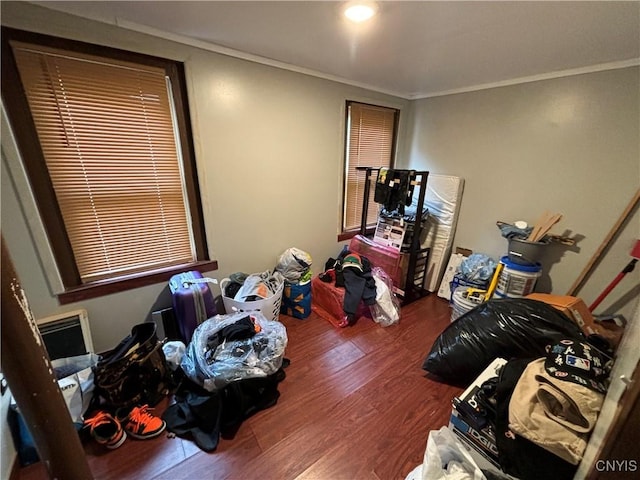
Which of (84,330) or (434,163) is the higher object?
(434,163)

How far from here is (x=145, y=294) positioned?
74.1 inches

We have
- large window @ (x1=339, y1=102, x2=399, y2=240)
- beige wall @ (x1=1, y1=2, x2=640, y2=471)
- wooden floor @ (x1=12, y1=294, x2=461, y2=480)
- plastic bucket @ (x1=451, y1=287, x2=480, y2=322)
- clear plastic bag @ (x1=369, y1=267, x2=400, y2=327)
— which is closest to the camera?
wooden floor @ (x1=12, y1=294, x2=461, y2=480)

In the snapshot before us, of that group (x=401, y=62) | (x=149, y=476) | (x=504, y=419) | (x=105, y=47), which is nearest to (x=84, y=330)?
(x=149, y=476)

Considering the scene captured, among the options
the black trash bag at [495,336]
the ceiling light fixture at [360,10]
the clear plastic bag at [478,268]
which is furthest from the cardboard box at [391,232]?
the ceiling light fixture at [360,10]

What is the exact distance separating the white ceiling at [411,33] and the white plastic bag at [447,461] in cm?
196

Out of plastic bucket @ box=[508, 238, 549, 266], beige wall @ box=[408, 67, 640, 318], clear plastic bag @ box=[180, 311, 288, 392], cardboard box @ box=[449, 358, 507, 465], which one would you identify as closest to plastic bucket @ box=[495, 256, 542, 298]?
plastic bucket @ box=[508, 238, 549, 266]

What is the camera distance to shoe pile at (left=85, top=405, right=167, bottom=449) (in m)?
1.30

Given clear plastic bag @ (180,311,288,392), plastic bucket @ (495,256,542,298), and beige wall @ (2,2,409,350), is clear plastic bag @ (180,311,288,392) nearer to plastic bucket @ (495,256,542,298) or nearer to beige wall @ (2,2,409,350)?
beige wall @ (2,2,409,350)

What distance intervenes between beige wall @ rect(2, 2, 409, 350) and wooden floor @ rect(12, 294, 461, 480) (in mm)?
898

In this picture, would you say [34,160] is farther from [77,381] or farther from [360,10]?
[360,10]

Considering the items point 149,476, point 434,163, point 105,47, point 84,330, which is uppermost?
point 105,47

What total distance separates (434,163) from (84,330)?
355 centimetres

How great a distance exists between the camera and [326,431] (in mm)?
1397

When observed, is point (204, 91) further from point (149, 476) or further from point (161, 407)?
point (149, 476)
